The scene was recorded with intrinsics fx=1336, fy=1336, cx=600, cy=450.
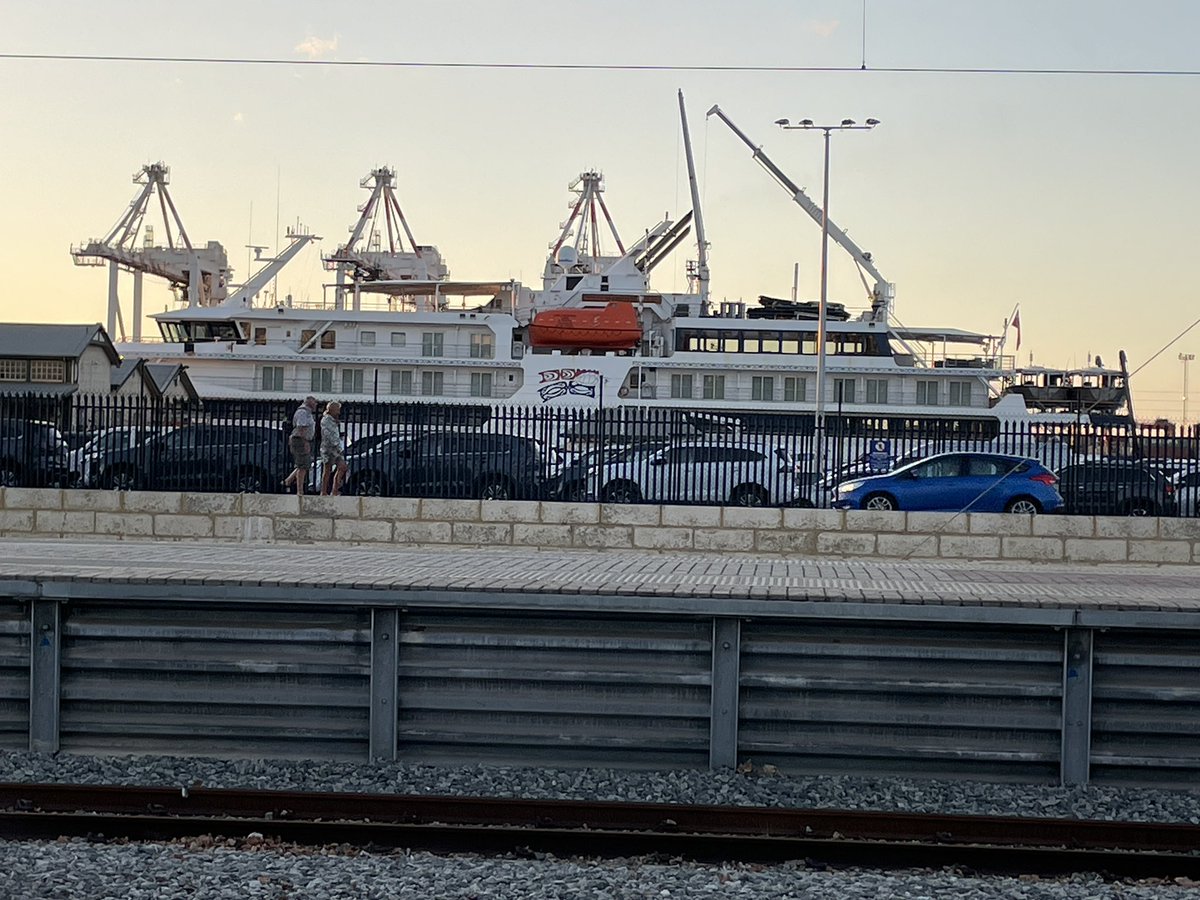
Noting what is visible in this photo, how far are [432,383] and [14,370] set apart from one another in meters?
16.5

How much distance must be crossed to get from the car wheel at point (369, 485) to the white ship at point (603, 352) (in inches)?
1165

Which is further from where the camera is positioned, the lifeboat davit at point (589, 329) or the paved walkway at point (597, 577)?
the lifeboat davit at point (589, 329)

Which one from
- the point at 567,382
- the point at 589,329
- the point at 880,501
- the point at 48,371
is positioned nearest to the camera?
the point at 880,501

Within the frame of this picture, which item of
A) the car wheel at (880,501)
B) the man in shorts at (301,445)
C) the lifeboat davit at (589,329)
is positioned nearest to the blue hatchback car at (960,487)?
the car wheel at (880,501)

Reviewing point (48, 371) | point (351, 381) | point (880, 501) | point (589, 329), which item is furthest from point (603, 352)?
point (880, 501)

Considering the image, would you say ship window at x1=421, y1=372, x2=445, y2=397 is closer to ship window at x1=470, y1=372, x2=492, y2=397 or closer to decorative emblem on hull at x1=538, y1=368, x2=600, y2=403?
ship window at x1=470, y1=372, x2=492, y2=397

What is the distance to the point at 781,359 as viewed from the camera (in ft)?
183

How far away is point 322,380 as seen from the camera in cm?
5791

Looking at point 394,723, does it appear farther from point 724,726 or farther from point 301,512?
point 301,512

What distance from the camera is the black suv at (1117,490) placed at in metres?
19.7

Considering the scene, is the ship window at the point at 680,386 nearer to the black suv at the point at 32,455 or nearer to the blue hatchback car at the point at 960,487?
the blue hatchback car at the point at 960,487

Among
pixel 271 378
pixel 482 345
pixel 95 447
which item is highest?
pixel 482 345

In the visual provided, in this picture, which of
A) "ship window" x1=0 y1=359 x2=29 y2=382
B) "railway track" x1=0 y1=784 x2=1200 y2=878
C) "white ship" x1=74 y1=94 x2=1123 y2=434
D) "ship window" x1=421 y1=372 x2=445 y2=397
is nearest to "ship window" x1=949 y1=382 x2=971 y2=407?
"white ship" x1=74 y1=94 x2=1123 y2=434

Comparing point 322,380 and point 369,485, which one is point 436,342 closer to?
point 322,380
